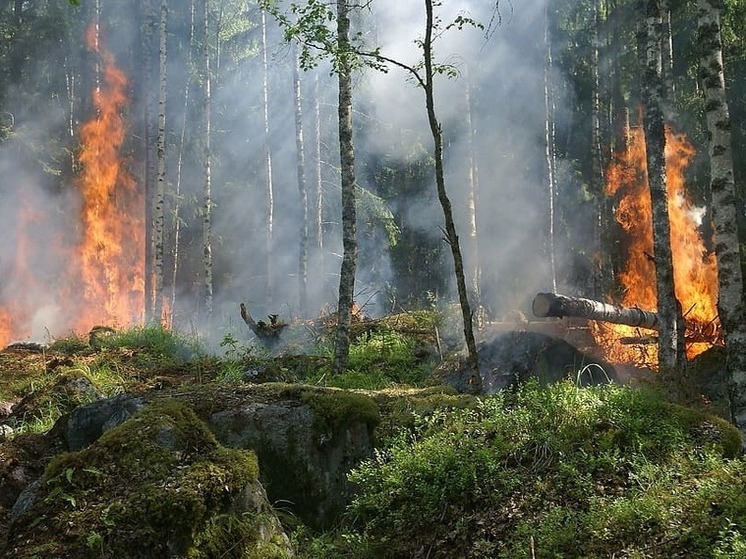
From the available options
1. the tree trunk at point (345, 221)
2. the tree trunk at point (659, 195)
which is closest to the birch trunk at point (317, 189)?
the tree trunk at point (345, 221)

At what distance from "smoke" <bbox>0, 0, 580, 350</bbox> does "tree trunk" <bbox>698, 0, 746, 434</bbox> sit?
15.6 meters

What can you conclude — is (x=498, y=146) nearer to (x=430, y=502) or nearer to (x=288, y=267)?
(x=288, y=267)

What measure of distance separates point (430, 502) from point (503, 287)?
22866 millimetres

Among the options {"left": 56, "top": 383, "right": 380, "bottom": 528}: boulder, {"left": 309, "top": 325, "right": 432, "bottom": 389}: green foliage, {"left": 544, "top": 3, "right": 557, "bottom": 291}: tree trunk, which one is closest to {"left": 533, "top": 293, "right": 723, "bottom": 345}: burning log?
{"left": 309, "top": 325, "right": 432, "bottom": 389}: green foliage

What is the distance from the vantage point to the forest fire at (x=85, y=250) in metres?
26.6

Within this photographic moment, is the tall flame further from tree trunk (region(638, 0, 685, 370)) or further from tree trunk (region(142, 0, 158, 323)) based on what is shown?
tree trunk (region(638, 0, 685, 370))

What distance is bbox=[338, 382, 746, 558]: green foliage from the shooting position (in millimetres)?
4039

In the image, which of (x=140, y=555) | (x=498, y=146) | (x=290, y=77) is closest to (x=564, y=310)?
(x=140, y=555)

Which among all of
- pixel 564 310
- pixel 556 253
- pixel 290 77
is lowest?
pixel 564 310

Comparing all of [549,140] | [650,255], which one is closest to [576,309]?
[650,255]

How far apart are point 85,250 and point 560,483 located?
86.5ft

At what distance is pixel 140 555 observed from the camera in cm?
390

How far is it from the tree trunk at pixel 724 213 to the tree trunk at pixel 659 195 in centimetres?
310

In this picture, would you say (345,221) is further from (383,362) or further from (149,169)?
(149,169)
